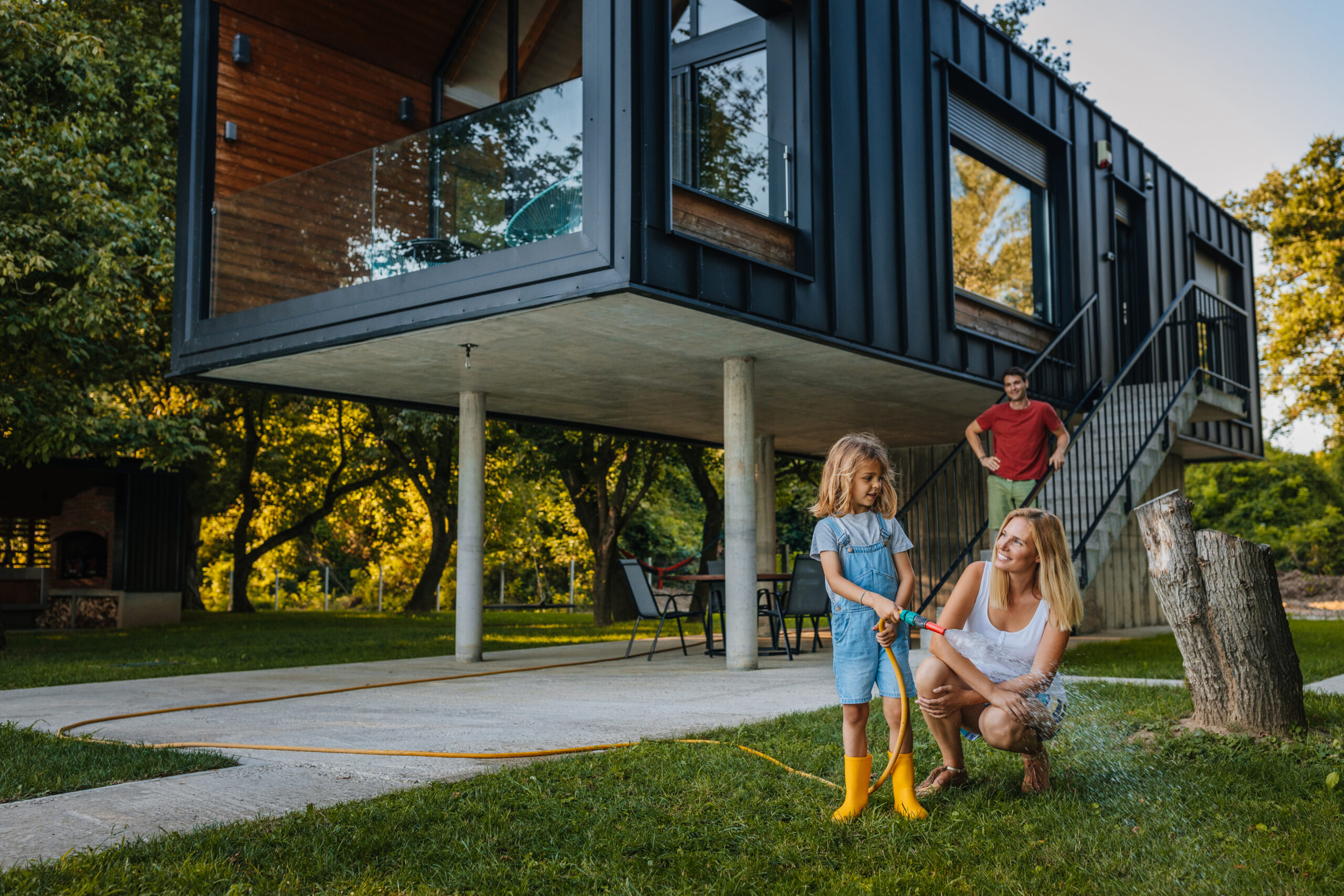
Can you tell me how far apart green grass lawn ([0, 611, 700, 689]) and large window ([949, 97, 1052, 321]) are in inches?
222

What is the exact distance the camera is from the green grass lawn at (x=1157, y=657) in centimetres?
786

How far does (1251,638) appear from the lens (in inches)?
190

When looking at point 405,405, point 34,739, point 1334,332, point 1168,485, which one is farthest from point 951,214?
point 1334,332

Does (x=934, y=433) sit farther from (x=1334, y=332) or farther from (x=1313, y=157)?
(x=1313, y=157)

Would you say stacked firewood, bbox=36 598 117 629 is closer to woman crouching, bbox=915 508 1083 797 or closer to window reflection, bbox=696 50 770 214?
window reflection, bbox=696 50 770 214

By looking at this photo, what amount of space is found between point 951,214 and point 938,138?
0.77 metres

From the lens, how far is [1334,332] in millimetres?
26234

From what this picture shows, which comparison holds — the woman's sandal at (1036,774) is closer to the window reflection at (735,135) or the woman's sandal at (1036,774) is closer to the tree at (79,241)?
the window reflection at (735,135)

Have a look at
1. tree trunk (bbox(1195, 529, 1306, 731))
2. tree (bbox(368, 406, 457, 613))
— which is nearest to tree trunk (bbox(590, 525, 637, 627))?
tree (bbox(368, 406, 457, 613))

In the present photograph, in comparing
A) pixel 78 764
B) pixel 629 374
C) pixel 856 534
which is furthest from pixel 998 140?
pixel 78 764

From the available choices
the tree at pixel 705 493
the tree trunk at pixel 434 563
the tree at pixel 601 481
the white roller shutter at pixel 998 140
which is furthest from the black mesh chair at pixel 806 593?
the tree trunk at pixel 434 563

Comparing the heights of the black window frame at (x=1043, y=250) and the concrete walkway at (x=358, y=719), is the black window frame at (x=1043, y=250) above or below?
above

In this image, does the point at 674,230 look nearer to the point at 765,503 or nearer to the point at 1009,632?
the point at 1009,632

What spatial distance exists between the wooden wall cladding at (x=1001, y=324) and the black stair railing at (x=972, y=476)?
20 centimetres
